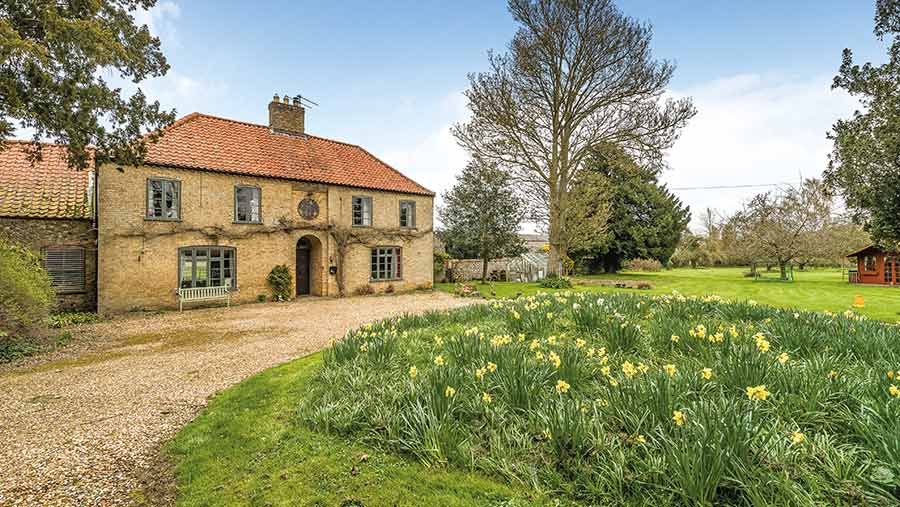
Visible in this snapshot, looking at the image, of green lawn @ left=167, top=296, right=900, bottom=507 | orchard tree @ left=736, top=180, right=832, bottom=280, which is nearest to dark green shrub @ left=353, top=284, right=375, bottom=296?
green lawn @ left=167, top=296, right=900, bottom=507

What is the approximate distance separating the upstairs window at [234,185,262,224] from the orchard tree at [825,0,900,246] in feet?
65.3

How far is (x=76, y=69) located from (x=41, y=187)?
32.6 ft

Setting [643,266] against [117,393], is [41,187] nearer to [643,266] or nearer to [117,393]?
[117,393]

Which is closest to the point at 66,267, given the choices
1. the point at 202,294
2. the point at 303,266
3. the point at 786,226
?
the point at 202,294

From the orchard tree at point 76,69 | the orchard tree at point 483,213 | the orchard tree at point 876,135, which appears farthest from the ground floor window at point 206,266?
the orchard tree at point 876,135

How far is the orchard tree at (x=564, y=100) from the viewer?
771 inches

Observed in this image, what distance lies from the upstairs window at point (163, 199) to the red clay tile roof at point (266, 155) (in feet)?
2.52

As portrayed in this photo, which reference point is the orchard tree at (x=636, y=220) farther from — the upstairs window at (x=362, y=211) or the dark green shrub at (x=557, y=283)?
the upstairs window at (x=362, y=211)

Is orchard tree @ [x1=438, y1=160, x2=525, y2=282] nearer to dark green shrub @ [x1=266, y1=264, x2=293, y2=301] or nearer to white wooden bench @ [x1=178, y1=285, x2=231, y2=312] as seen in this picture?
dark green shrub @ [x1=266, y1=264, x2=293, y2=301]

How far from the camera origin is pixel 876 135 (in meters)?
9.19

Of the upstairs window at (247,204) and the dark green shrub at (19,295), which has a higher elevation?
the upstairs window at (247,204)

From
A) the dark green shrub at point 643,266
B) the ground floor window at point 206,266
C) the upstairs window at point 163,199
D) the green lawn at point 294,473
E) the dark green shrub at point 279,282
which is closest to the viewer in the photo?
the green lawn at point 294,473

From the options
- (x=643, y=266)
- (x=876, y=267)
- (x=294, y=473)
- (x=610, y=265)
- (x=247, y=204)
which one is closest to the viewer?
(x=294, y=473)

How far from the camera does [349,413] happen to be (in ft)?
12.8
